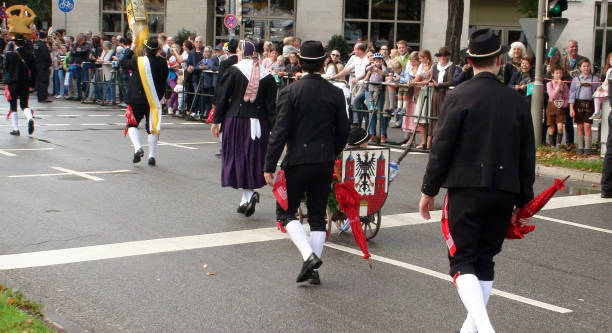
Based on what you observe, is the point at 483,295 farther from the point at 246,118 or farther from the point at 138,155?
the point at 138,155

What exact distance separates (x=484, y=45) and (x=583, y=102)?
11.1 metres

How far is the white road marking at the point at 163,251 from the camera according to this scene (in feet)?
22.1

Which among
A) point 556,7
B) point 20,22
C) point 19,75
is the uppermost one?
point 556,7

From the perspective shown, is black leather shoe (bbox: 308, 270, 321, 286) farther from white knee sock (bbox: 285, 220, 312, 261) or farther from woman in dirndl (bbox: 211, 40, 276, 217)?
woman in dirndl (bbox: 211, 40, 276, 217)

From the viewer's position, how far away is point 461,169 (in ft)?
15.9

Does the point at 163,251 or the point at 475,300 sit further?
the point at 163,251

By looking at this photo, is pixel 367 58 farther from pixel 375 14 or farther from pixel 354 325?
pixel 375 14

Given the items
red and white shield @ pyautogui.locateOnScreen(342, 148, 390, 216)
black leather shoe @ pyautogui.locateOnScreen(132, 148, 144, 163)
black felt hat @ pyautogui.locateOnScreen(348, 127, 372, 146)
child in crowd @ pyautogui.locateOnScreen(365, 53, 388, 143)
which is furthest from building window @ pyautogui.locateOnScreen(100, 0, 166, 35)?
red and white shield @ pyautogui.locateOnScreen(342, 148, 390, 216)

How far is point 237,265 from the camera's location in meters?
6.96

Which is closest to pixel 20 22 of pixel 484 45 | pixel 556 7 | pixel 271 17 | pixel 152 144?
pixel 152 144

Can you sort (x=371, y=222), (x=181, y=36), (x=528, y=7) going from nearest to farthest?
(x=371, y=222)
(x=528, y=7)
(x=181, y=36)

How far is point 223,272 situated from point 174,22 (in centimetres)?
3079

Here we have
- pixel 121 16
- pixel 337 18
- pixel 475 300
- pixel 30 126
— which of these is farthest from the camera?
pixel 121 16

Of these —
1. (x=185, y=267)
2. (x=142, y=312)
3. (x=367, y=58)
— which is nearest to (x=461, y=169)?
(x=142, y=312)
